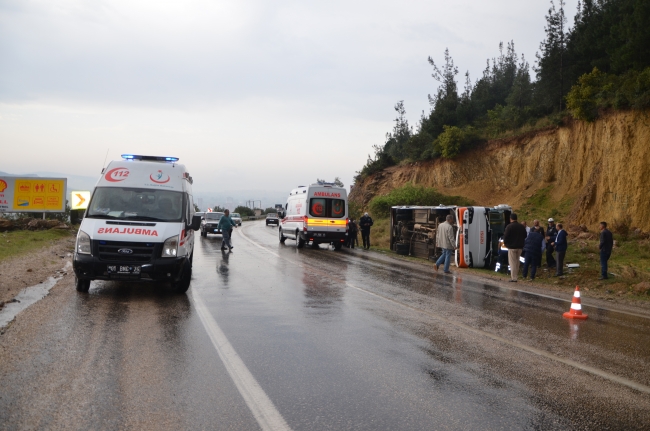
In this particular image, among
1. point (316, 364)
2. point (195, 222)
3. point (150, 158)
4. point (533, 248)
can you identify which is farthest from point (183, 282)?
point (533, 248)

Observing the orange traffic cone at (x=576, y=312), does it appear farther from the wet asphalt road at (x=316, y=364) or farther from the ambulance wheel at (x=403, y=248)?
the ambulance wheel at (x=403, y=248)

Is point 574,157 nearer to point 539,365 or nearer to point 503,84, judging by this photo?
point 539,365

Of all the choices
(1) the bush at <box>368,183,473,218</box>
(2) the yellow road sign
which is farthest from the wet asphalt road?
(1) the bush at <box>368,183,473,218</box>

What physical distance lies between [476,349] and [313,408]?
2998mm

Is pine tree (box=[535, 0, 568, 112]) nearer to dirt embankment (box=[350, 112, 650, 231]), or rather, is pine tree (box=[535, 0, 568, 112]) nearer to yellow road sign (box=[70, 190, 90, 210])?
dirt embankment (box=[350, 112, 650, 231])

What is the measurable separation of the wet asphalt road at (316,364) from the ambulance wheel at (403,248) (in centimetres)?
1351

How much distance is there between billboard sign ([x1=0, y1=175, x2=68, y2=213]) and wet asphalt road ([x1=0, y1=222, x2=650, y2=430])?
28.5 m

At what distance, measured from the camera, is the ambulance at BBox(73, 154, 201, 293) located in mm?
10227

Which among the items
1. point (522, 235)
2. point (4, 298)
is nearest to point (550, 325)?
point (522, 235)

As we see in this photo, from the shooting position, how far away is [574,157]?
36906mm

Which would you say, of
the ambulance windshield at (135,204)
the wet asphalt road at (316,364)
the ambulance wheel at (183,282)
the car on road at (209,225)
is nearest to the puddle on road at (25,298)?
the wet asphalt road at (316,364)

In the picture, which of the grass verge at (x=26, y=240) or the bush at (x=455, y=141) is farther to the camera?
the bush at (x=455, y=141)

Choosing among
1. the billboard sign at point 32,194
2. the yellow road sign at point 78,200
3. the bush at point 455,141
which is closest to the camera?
the billboard sign at point 32,194

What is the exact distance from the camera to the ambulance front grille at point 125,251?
402 inches
